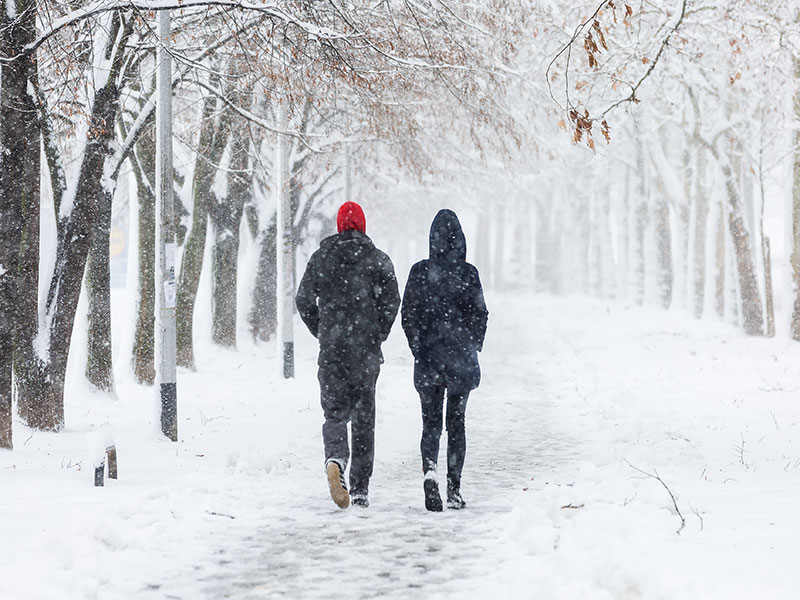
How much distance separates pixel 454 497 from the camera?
23.5ft

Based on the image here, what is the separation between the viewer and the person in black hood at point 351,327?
23.7 ft

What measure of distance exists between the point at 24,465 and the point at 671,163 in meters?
27.3

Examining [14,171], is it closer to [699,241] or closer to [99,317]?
[99,317]

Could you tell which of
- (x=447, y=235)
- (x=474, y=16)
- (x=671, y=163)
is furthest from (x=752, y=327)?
(x=447, y=235)

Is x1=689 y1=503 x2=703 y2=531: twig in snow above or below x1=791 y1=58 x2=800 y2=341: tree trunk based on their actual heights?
below

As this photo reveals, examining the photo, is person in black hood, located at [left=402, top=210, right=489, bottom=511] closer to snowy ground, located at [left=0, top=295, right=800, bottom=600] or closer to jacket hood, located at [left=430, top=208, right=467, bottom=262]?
jacket hood, located at [left=430, top=208, right=467, bottom=262]

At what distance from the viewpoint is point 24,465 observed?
829 cm

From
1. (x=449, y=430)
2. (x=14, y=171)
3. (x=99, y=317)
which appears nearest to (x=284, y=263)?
(x=99, y=317)

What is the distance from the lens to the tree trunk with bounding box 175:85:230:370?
1664cm

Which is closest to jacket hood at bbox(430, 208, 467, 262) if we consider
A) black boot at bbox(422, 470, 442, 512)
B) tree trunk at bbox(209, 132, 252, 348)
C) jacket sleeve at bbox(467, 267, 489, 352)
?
jacket sleeve at bbox(467, 267, 489, 352)

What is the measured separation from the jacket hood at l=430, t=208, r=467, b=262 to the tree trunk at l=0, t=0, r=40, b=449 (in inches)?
164

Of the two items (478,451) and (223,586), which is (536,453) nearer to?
(478,451)

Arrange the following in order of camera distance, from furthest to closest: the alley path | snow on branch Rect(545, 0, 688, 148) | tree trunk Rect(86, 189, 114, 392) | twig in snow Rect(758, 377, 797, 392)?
twig in snow Rect(758, 377, 797, 392)
tree trunk Rect(86, 189, 114, 392)
snow on branch Rect(545, 0, 688, 148)
the alley path

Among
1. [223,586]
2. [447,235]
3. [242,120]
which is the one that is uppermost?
[242,120]
